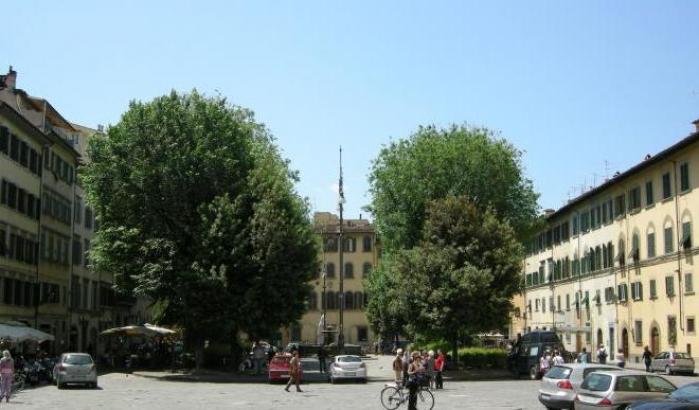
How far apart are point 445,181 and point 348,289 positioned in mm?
52029

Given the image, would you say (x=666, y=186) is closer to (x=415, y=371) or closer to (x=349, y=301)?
(x=415, y=371)

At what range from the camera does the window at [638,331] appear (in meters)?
55.4

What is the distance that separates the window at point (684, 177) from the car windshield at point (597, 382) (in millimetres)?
29524

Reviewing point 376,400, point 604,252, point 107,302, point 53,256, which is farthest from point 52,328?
point 604,252

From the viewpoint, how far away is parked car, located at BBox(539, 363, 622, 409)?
23141 millimetres

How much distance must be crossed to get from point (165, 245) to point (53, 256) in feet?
58.5

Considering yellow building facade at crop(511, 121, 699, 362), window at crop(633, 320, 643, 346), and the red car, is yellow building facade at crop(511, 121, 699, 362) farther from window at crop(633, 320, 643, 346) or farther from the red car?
the red car

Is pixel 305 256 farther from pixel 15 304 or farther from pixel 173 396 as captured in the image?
pixel 15 304

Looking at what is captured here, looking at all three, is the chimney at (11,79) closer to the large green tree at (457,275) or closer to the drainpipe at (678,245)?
the large green tree at (457,275)

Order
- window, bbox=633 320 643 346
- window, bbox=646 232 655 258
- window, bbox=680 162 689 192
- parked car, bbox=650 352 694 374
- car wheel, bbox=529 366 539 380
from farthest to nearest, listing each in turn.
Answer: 1. window, bbox=633 320 643 346
2. window, bbox=646 232 655 258
3. window, bbox=680 162 689 192
4. parked car, bbox=650 352 694 374
5. car wheel, bbox=529 366 539 380

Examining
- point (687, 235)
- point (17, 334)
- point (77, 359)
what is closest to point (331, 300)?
point (687, 235)

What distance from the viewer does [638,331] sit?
56.0 metres

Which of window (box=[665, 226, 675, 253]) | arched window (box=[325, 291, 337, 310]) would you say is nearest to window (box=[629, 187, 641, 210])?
window (box=[665, 226, 675, 253])

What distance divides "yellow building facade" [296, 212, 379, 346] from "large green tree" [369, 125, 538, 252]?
4596cm
